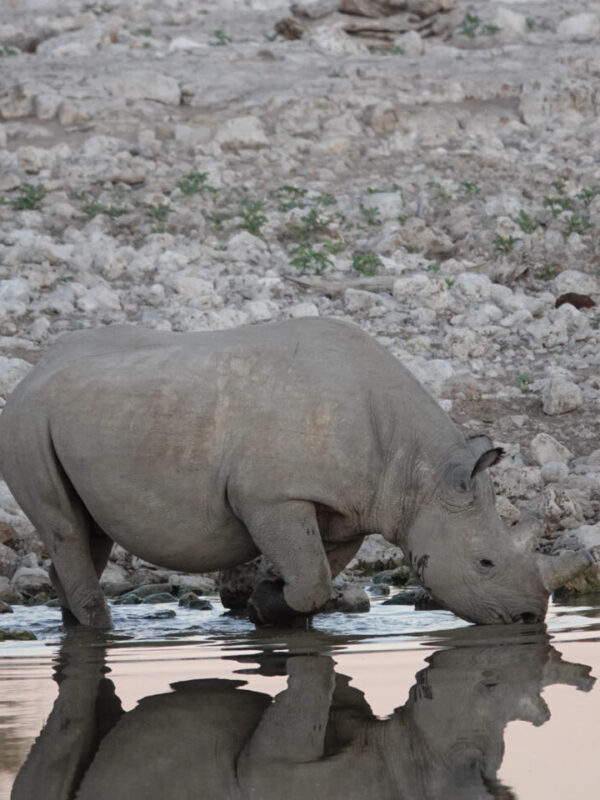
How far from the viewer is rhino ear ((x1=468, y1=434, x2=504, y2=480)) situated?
6.88m

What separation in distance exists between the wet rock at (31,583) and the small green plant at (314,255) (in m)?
5.72

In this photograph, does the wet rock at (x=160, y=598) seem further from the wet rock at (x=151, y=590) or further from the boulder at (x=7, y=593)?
the boulder at (x=7, y=593)

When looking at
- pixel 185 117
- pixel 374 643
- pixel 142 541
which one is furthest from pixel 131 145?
pixel 374 643

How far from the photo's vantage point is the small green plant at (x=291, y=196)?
15.5 m

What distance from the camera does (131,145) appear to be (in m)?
16.9

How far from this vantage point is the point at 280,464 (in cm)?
700

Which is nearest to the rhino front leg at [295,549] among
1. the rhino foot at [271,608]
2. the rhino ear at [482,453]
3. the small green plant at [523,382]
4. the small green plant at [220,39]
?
the rhino foot at [271,608]

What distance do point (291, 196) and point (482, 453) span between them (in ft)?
29.7

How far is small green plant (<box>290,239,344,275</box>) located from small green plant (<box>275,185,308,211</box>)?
94 cm

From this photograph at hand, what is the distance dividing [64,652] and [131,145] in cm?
1094

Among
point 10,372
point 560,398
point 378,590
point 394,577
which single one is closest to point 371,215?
point 560,398

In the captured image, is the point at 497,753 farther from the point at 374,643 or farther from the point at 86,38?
the point at 86,38

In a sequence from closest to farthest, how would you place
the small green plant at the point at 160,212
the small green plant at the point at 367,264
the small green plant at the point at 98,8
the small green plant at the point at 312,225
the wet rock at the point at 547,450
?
the wet rock at the point at 547,450
the small green plant at the point at 367,264
the small green plant at the point at 312,225
the small green plant at the point at 160,212
the small green plant at the point at 98,8

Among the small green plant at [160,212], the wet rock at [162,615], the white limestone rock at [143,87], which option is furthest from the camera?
the white limestone rock at [143,87]
